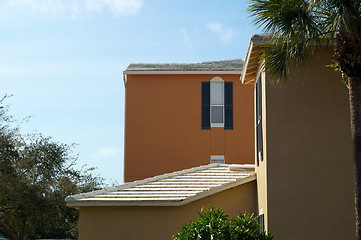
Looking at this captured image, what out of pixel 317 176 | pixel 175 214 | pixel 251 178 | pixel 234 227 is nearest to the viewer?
pixel 234 227

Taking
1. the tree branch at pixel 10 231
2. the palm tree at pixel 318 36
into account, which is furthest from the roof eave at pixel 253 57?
the tree branch at pixel 10 231

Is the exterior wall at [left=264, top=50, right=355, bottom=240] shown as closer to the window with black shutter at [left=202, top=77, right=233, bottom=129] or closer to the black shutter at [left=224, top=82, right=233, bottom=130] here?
the window with black shutter at [left=202, top=77, right=233, bottom=129]

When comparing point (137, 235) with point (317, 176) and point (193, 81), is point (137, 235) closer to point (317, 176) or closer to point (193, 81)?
point (317, 176)

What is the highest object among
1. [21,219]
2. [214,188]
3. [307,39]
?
[307,39]

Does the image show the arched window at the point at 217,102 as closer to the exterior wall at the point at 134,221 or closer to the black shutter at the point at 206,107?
the black shutter at the point at 206,107

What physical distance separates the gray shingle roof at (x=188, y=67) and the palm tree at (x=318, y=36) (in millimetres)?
13869

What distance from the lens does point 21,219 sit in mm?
24734

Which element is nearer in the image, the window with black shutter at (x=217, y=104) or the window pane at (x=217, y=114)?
the window with black shutter at (x=217, y=104)

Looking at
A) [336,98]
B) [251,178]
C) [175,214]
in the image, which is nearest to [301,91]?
[336,98]

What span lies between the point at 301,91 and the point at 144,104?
46.8ft

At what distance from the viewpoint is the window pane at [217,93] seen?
26984mm

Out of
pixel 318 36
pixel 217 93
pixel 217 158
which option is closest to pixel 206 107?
pixel 217 93

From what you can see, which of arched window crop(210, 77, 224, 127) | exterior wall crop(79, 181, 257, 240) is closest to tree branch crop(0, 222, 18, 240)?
arched window crop(210, 77, 224, 127)

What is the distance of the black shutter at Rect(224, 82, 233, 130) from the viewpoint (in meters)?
27.0
